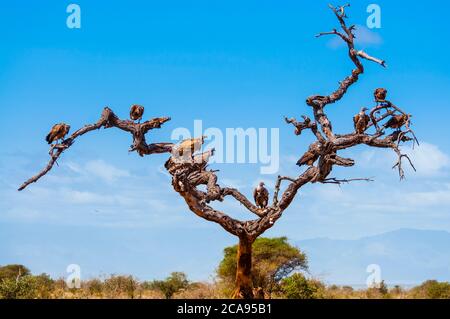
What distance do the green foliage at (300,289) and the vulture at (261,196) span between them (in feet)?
28.2

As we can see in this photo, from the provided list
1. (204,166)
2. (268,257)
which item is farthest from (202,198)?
(268,257)

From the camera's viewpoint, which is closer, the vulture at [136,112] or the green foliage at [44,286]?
the vulture at [136,112]

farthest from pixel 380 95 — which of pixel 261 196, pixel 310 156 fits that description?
pixel 261 196

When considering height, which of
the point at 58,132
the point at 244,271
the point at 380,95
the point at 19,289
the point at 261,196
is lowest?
the point at 19,289

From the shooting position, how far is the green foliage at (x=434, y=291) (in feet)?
105

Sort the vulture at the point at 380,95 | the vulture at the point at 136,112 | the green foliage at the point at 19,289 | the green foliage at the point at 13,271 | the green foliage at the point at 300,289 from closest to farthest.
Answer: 1. the vulture at the point at 380,95
2. the vulture at the point at 136,112
3. the green foliage at the point at 19,289
4. the green foliage at the point at 300,289
5. the green foliage at the point at 13,271

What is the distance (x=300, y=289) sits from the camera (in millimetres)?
26594

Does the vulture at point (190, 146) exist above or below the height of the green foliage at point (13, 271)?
above

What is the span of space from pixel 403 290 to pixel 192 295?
12.7 m

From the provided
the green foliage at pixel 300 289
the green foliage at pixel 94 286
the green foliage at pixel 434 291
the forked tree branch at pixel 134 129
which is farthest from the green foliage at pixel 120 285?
the green foliage at pixel 434 291

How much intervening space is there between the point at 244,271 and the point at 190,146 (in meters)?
3.39

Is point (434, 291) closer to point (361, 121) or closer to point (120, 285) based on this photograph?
point (120, 285)

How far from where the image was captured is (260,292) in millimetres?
18594

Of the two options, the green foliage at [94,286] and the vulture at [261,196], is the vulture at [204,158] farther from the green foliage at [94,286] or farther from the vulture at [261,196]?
the green foliage at [94,286]
